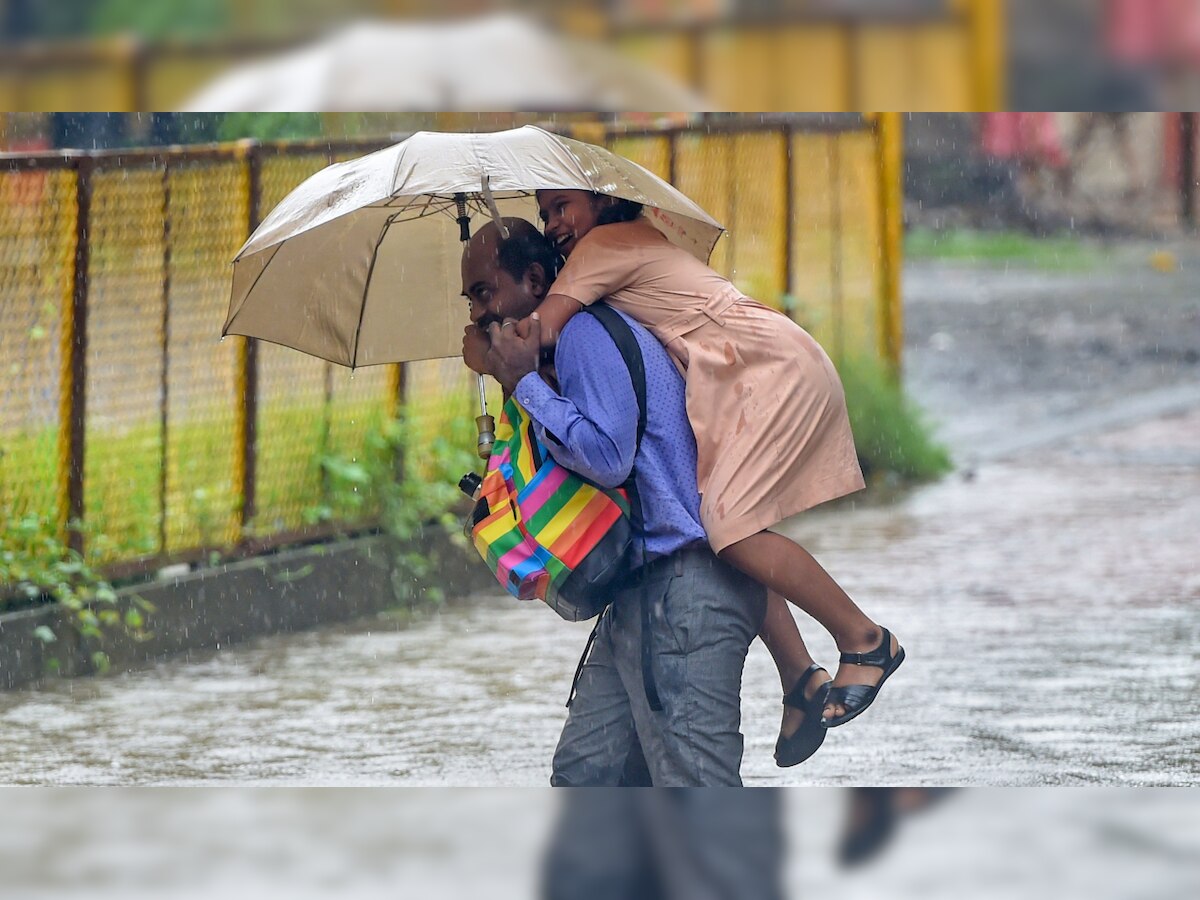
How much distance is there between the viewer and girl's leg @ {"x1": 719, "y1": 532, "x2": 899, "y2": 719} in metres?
4.02

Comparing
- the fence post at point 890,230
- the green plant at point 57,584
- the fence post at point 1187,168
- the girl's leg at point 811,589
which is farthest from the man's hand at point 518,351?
the fence post at point 1187,168

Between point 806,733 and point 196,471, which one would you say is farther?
point 196,471

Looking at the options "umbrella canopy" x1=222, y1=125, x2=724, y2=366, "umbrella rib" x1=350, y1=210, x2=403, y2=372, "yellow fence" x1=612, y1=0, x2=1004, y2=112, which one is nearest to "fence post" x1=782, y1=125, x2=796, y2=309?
"yellow fence" x1=612, y1=0, x2=1004, y2=112

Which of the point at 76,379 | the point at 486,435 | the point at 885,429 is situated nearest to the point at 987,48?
the point at 486,435

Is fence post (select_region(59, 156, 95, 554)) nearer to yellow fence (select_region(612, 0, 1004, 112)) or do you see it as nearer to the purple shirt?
yellow fence (select_region(612, 0, 1004, 112))

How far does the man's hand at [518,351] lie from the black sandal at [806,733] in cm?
92

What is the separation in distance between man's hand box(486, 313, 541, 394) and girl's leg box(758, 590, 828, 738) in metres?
0.73

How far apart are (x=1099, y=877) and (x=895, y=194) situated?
5330 millimetres

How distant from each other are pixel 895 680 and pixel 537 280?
3348 mm

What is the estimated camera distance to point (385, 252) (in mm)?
4699

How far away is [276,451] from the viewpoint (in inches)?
299

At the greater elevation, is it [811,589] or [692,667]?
[811,589]

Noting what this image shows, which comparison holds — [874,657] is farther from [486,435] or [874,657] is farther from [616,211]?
[616,211]

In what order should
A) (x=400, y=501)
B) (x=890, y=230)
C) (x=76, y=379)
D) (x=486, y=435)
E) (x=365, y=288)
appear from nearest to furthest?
1. (x=486, y=435)
2. (x=365, y=288)
3. (x=76, y=379)
4. (x=400, y=501)
5. (x=890, y=230)
